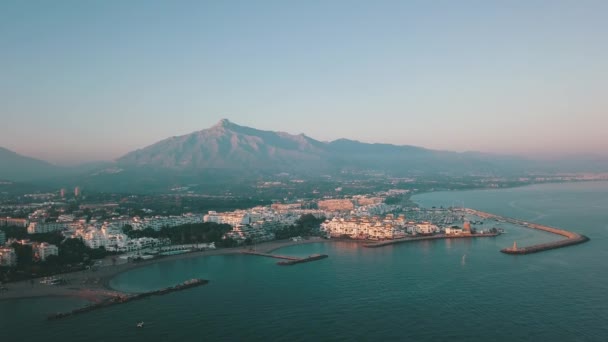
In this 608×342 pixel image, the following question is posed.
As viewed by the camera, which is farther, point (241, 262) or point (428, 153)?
point (428, 153)

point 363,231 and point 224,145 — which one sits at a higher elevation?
point 224,145

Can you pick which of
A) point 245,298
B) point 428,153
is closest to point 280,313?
point 245,298

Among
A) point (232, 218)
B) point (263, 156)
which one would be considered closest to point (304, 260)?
point (232, 218)

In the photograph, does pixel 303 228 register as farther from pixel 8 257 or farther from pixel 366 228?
pixel 8 257

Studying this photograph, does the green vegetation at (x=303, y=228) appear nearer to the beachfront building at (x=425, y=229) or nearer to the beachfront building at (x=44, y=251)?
the beachfront building at (x=425, y=229)

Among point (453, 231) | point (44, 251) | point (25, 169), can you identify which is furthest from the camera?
point (25, 169)

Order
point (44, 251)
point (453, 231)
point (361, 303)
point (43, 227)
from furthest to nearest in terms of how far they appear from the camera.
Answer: point (453, 231)
point (43, 227)
point (44, 251)
point (361, 303)

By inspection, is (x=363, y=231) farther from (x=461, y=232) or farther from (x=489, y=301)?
(x=489, y=301)
